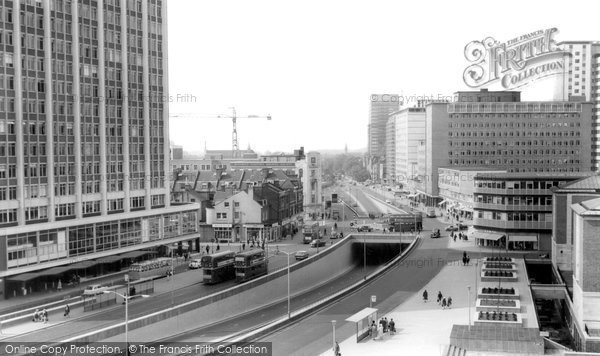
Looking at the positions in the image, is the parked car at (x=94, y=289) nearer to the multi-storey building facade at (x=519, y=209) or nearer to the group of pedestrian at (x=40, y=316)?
the group of pedestrian at (x=40, y=316)

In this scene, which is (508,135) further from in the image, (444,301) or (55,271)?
(55,271)

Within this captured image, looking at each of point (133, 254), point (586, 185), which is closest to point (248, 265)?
point (133, 254)

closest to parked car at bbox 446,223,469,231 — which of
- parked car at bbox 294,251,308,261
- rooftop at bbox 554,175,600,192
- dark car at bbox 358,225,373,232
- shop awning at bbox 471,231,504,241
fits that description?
dark car at bbox 358,225,373,232

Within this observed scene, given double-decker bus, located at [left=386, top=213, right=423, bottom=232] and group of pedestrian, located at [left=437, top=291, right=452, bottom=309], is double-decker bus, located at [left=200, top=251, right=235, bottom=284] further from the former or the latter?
double-decker bus, located at [left=386, top=213, right=423, bottom=232]

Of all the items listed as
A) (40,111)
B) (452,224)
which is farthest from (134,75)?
(452,224)

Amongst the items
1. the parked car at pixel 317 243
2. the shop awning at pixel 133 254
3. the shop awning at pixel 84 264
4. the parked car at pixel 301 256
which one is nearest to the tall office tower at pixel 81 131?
the shop awning at pixel 84 264

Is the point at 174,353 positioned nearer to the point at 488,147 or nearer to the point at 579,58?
the point at 488,147
